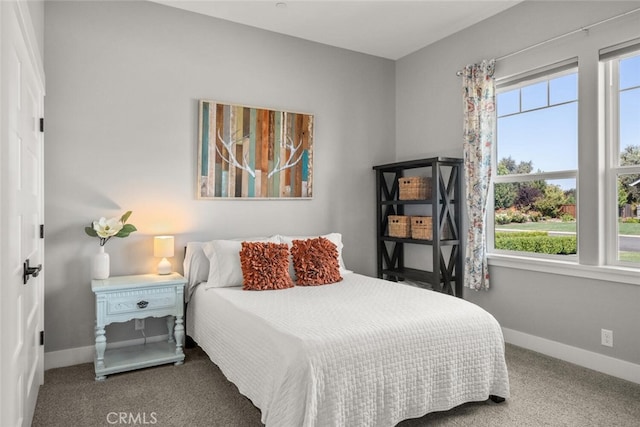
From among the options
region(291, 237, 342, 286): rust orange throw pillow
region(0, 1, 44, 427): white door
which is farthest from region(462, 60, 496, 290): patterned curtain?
region(0, 1, 44, 427): white door

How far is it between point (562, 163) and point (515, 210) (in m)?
0.56

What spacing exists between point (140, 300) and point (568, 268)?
10.4 ft

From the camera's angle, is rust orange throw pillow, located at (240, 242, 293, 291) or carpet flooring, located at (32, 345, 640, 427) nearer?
carpet flooring, located at (32, 345, 640, 427)

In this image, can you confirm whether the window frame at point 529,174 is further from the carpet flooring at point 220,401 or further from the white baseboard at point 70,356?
Answer: the white baseboard at point 70,356

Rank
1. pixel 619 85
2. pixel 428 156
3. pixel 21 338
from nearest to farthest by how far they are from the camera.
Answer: pixel 21 338
pixel 619 85
pixel 428 156

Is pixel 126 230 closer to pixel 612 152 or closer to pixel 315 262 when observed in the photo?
pixel 315 262

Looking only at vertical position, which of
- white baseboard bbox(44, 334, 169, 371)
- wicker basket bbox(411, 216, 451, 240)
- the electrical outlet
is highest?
wicker basket bbox(411, 216, 451, 240)

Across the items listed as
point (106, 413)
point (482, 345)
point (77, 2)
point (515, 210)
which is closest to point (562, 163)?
point (515, 210)

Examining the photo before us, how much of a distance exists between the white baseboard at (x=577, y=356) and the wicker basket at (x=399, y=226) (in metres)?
1.26

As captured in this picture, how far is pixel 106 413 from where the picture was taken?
7.95ft

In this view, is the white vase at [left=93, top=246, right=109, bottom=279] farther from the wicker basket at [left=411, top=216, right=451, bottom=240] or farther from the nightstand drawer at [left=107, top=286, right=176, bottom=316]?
the wicker basket at [left=411, top=216, right=451, bottom=240]

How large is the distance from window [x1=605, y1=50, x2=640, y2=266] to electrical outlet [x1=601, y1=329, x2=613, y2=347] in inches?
19.4

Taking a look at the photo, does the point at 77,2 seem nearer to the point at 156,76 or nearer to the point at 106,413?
the point at 156,76

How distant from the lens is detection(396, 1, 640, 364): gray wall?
2.91m
